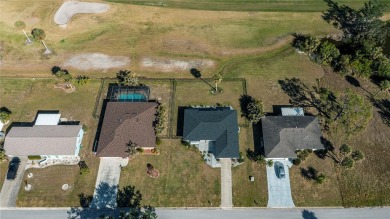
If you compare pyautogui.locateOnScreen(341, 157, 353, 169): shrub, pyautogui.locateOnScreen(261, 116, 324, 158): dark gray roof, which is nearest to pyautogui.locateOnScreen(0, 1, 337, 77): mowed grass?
pyautogui.locateOnScreen(261, 116, 324, 158): dark gray roof

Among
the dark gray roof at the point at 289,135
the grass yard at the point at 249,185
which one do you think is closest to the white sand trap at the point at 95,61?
the grass yard at the point at 249,185

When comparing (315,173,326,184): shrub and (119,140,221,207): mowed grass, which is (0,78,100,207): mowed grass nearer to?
(119,140,221,207): mowed grass

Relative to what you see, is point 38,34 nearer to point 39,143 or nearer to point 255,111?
point 39,143

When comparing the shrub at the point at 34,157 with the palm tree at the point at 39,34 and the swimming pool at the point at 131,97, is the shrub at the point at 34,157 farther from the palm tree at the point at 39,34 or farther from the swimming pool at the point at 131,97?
the palm tree at the point at 39,34

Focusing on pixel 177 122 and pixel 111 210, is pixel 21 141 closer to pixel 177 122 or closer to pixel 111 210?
pixel 111 210

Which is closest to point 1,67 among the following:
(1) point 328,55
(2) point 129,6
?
(2) point 129,6

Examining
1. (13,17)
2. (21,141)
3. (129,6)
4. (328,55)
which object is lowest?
(21,141)
